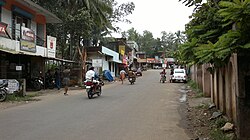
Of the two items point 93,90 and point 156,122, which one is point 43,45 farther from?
point 156,122

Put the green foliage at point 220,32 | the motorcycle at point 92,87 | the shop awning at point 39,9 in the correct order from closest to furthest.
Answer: the green foliage at point 220,32
the motorcycle at point 92,87
the shop awning at point 39,9

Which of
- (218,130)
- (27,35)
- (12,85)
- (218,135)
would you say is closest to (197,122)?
(218,130)

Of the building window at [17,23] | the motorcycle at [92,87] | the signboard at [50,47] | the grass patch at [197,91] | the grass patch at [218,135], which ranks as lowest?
the grass patch at [218,135]

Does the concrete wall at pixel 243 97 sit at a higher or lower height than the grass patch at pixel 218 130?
higher

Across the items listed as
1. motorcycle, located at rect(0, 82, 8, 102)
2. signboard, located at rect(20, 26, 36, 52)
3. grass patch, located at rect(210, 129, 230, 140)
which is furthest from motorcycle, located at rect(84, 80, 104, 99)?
grass patch, located at rect(210, 129, 230, 140)

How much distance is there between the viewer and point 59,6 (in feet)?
101

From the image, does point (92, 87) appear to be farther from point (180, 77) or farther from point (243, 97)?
point (180, 77)

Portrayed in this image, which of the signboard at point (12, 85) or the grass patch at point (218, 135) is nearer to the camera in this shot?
the grass patch at point (218, 135)

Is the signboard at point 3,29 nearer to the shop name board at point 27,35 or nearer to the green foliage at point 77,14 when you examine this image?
the shop name board at point 27,35

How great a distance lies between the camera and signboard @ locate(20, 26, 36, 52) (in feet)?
64.8

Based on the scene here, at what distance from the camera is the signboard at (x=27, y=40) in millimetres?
19750

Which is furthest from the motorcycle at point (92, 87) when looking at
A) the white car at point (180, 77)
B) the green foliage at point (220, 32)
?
the white car at point (180, 77)

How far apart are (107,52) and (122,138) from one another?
3420 centimetres

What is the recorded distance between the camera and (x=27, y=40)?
2036 centimetres
